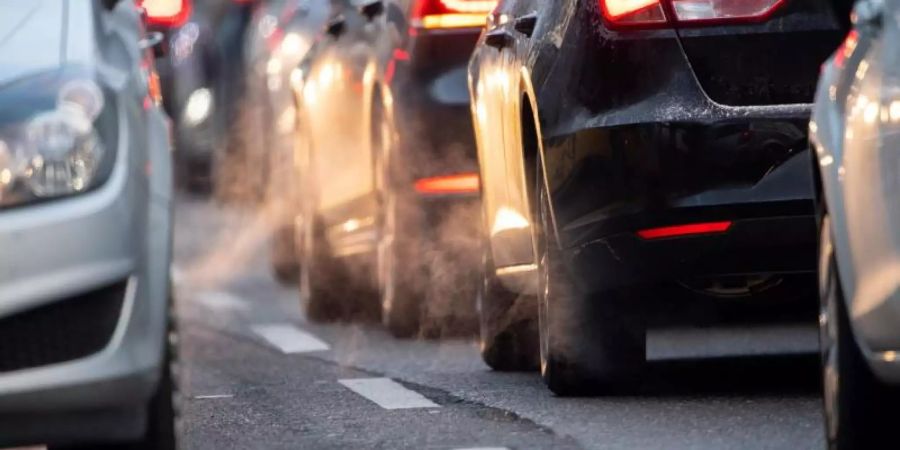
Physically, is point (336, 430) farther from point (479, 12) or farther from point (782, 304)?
point (479, 12)

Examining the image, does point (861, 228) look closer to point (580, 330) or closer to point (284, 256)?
point (580, 330)

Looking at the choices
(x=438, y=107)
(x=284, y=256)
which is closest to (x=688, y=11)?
(x=438, y=107)

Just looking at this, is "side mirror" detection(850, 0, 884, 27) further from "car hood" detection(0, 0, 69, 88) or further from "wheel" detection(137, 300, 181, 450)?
"car hood" detection(0, 0, 69, 88)

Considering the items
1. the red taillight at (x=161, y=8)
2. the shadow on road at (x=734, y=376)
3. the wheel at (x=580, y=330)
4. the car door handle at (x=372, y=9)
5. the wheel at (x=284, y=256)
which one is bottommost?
the wheel at (x=284, y=256)

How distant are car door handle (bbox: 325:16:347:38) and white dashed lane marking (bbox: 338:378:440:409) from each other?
3.20 metres

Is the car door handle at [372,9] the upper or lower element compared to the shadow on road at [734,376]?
upper

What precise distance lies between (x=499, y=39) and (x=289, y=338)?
3.36 meters

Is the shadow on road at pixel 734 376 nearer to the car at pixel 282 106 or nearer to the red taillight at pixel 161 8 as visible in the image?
the red taillight at pixel 161 8

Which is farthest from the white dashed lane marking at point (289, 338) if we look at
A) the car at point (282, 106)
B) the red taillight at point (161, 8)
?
the red taillight at point (161, 8)

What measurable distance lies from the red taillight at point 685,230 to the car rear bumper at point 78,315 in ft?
7.58

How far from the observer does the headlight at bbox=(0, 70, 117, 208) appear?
6.25 metres

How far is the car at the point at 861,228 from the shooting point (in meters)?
5.97

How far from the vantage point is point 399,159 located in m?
11.5

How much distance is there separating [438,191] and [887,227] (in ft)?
18.3
